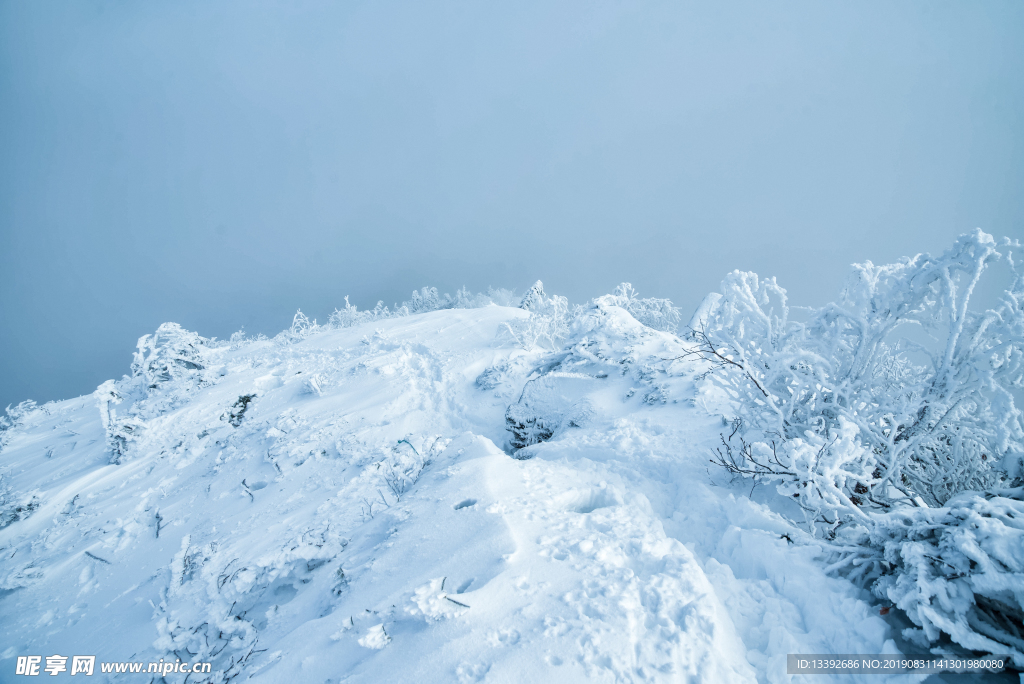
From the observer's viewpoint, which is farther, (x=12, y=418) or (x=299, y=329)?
(x=299, y=329)

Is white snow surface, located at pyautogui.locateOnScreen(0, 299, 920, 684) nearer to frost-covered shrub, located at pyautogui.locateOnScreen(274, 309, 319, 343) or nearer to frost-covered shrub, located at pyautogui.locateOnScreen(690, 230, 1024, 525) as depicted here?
frost-covered shrub, located at pyautogui.locateOnScreen(690, 230, 1024, 525)

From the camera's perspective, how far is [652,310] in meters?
18.2

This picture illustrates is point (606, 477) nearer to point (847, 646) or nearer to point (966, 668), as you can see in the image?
point (847, 646)

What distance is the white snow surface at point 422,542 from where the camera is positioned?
213cm

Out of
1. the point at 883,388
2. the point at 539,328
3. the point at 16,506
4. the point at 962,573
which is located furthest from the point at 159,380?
the point at 883,388

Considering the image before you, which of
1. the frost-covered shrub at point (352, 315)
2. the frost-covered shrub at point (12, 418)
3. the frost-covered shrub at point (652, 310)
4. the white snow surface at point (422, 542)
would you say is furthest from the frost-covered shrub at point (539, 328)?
the frost-covered shrub at point (12, 418)

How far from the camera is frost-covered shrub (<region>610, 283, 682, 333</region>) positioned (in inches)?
699

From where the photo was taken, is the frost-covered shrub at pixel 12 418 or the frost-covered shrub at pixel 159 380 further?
the frost-covered shrub at pixel 12 418

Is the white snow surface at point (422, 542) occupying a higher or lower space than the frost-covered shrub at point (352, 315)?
higher

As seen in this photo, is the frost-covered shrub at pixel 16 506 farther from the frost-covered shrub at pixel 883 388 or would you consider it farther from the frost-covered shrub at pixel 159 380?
the frost-covered shrub at pixel 883 388

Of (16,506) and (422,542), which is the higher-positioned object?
(422,542)

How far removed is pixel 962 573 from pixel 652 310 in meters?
17.4

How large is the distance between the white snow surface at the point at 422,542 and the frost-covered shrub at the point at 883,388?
2.39ft

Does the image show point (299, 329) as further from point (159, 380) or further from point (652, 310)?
point (652, 310)
